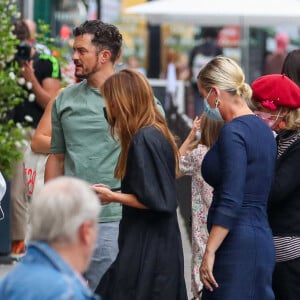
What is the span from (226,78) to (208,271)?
0.92 metres

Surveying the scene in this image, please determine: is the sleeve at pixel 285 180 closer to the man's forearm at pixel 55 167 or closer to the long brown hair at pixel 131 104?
the long brown hair at pixel 131 104

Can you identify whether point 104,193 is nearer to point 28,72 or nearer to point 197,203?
point 197,203

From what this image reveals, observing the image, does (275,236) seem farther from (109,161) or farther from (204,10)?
(204,10)

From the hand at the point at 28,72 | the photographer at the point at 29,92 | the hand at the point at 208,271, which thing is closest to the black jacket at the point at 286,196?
the hand at the point at 208,271

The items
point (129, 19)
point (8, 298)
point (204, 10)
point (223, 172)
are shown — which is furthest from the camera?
point (129, 19)

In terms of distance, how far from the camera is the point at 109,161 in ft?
20.7

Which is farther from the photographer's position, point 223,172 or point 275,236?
point 275,236

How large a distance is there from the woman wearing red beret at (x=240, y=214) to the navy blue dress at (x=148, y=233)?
0.18 m

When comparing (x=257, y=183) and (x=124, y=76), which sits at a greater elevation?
(x=124, y=76)

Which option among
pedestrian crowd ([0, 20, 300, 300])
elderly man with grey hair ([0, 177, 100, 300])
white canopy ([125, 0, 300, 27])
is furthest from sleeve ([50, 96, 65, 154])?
white canopy ([125, 0, 300, 27])

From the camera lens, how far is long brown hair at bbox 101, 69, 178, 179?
5633 millimetres

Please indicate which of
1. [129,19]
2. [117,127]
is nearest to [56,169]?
[117,127]

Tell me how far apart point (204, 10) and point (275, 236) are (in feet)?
45.9

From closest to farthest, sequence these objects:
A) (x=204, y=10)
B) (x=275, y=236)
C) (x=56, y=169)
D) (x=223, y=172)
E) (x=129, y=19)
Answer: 1. (x=223, y=172)
2. (x=275, y=236)
3. (x=56, y=169)
4. (x=204, y=10)
5. (x=129, y=19)
